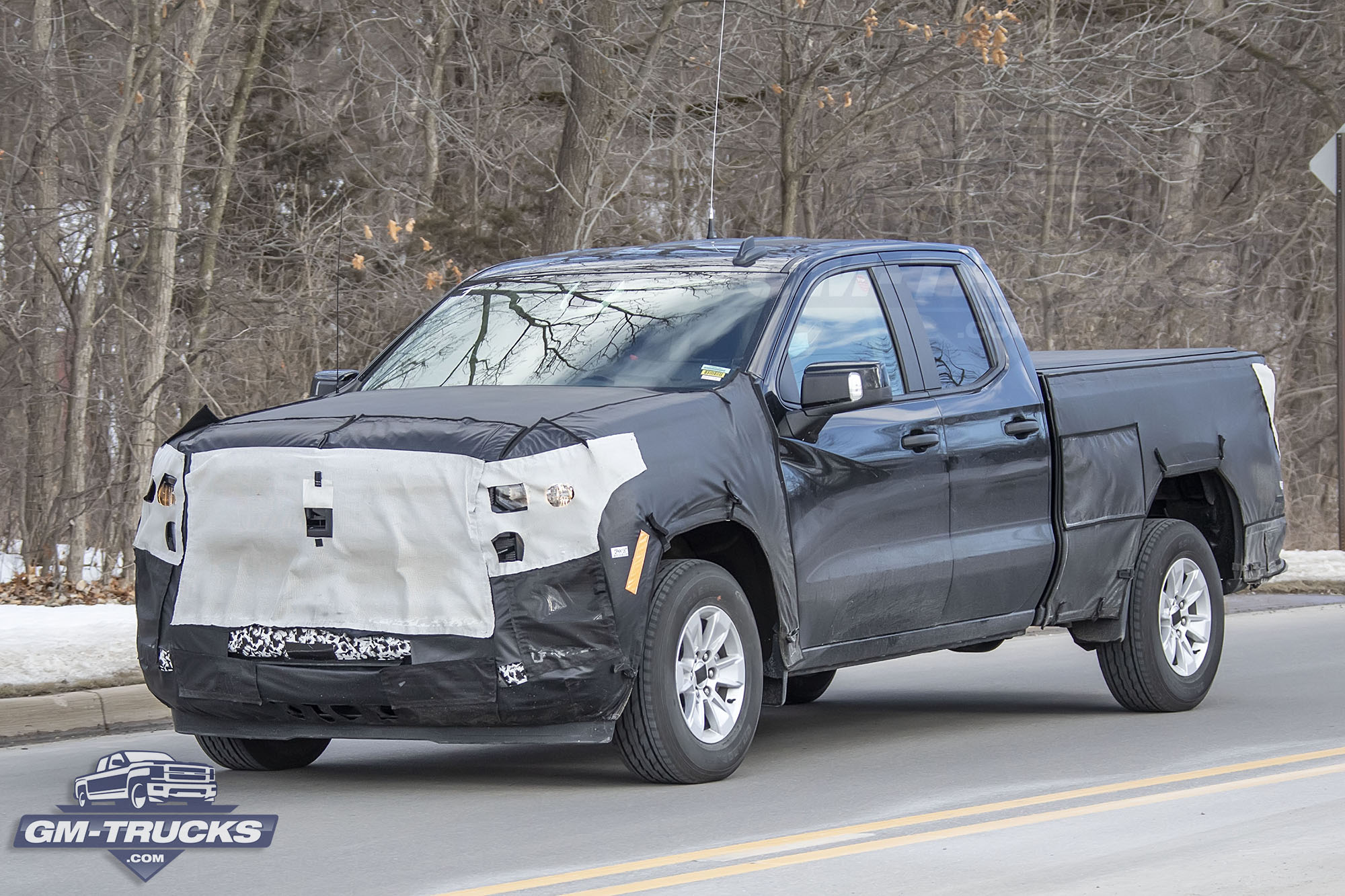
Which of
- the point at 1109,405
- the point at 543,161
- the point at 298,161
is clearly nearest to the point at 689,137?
the point at 543,161

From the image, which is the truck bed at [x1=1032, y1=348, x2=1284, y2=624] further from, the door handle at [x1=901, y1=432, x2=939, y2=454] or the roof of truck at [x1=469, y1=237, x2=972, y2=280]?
the roof of truck at [x1=469, y1=237, x2=972, y2=280]

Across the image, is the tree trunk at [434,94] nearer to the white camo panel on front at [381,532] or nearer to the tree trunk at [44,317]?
the tree trunk at [44,317]

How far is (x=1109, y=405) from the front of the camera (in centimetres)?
955

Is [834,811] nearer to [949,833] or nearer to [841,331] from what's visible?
[949,833]

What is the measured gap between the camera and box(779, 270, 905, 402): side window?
8133mm

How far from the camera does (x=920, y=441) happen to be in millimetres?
8414

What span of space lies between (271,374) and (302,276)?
3.72ft

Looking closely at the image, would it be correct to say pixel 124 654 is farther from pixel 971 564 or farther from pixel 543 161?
pixel 543 161

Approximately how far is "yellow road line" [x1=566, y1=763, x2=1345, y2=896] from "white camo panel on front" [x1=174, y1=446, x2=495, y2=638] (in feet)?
4.50

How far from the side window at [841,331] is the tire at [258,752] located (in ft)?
8.13

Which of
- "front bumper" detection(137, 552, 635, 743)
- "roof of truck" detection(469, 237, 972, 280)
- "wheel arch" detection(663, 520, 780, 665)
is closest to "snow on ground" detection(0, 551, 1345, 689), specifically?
"front bumper" detection(137, 552, 635, 743)

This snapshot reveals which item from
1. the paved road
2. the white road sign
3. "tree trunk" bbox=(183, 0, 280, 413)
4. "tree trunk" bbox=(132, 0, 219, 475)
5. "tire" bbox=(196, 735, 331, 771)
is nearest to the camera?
the paved road

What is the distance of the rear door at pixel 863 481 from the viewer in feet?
25.9

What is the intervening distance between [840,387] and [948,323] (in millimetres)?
1471
